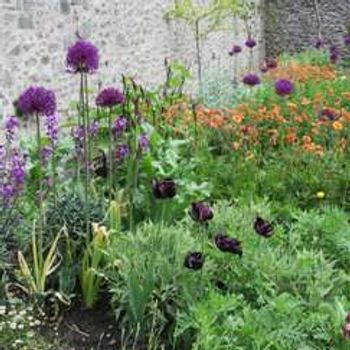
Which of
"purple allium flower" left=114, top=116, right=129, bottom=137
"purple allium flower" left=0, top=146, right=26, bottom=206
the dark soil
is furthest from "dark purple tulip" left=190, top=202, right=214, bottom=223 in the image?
"purple allium flower" left=114, top=116, right=129, bottom=137

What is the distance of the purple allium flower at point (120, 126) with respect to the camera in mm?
4645

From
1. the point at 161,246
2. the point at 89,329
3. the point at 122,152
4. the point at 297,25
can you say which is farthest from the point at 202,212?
the point at 297,25

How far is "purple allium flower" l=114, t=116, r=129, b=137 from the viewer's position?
4.64 m

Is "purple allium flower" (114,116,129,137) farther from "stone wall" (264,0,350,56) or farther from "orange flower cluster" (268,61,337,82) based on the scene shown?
"stone wall" (264,0,350,56)

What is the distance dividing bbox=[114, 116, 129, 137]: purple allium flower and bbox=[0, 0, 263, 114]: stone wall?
2.12m

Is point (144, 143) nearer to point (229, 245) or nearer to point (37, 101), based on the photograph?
point (37, 101)

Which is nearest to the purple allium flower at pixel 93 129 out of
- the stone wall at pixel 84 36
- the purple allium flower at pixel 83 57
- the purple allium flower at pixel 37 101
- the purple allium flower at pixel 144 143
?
the purple allium flower at pixel 144 143

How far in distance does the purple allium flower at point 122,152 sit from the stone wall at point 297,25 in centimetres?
1010

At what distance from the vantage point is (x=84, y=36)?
25.7 feet

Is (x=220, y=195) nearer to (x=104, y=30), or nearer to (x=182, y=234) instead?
(x=182, y=234)

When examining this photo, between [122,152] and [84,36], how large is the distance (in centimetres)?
361

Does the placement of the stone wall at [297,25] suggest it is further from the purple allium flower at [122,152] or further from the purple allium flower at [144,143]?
the purple allium flower at [144,143]

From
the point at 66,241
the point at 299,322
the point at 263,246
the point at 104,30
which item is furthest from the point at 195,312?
the point at 104,30

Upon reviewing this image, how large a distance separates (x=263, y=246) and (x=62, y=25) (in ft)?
15.2
